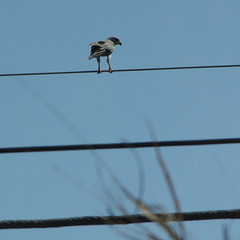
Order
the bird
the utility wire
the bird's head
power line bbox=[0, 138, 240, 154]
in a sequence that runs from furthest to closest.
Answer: the bird's head → the bird → power line bbox=[0, 138, 240, 154] → the utility wire

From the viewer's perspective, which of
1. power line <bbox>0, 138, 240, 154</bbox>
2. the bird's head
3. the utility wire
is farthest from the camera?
the bird's head

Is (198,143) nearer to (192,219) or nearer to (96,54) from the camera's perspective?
(192,219)

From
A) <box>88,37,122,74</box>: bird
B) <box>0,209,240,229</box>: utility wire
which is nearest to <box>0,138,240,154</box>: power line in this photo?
<box>0,209,240,229</box>: utility wire

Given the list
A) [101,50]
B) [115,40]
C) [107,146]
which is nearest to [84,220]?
[107,146]

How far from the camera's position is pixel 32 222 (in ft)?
14.6

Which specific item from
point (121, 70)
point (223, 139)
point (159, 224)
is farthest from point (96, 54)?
point (159, 224)

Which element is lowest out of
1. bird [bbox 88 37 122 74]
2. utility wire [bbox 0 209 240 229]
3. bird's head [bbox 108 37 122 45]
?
utility wire [bbox 0 209 240 229]

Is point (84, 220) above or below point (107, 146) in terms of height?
below

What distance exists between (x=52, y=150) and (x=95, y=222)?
853 millimetres

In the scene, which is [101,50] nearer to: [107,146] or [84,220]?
[107,146]

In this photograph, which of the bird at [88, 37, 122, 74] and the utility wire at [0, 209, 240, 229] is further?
the bird at [88, 37, 122, 74]

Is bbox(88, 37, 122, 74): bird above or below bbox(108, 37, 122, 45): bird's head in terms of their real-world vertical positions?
below

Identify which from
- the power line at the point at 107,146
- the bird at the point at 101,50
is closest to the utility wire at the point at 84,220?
the power line at the point at 107,146

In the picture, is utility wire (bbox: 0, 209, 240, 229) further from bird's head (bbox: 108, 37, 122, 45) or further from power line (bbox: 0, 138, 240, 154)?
bird's head (bbox: 108, 37, 122, 45)
